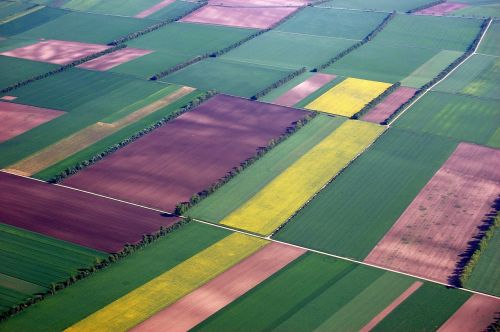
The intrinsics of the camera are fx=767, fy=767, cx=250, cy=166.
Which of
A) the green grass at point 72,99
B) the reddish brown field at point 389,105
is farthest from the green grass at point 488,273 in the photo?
the green grass at point 72,99

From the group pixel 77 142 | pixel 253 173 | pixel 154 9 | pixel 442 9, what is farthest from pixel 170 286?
pixel 442 9

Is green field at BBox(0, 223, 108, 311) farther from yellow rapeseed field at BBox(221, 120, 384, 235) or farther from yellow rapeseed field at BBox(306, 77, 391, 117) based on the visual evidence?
yellow rapeseed field at BBox(306, 77, 391, 117)

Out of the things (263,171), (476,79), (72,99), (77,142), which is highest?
(72,99)

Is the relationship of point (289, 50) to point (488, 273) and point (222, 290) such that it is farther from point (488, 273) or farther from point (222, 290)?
point (222, 290)

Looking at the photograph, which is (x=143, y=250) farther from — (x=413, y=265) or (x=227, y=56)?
(x=227, y=56)

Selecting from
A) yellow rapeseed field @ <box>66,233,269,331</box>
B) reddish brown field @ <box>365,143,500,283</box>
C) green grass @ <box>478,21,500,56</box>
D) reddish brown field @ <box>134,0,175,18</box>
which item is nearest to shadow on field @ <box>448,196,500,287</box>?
reddish brown field @ <box>365,143,500,283</box>

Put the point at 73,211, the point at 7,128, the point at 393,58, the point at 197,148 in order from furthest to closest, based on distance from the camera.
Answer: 1. the point at 393,58
2. the point at 7,128
3. the point at 197,148
4. the point at 73,211

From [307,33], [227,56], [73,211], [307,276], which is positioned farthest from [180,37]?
[307,276]
